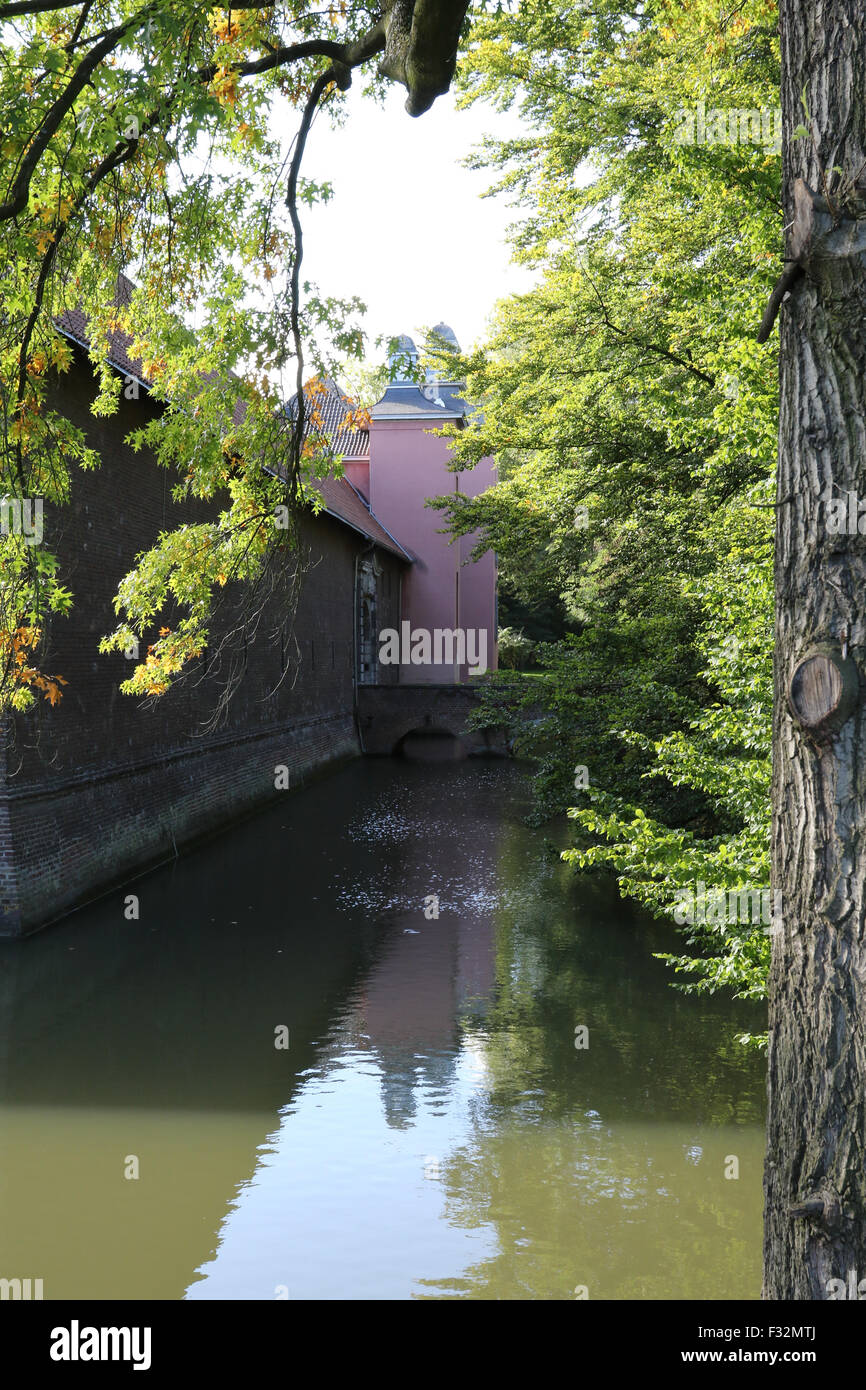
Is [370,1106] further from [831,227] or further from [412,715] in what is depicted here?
[412,715]

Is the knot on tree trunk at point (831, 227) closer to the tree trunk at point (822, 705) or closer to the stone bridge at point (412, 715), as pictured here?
the tree trunk at point (822, 705)

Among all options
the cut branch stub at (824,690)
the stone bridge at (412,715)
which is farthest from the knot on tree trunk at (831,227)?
the stone bridge at (412,715)

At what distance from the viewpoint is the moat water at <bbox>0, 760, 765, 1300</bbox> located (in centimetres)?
560

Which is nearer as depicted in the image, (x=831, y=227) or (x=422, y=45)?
(x=831, y=227)

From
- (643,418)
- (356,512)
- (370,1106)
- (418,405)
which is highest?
(418,405)

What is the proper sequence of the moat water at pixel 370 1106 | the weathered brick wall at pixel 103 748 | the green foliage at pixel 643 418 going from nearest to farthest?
the moat water at pixel 370 1106 → the green foliage at pixel 643 418 → the weathered brick wall at pixel 103 748

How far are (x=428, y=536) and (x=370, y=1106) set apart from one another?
1163 inches

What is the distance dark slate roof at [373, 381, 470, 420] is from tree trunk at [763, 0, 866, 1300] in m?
32.6

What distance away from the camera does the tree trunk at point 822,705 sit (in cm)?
252

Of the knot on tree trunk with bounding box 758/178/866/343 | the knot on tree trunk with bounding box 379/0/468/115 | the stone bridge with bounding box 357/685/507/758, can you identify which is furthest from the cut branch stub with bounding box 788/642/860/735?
the stone bridge with bounding box 357/685/507/758

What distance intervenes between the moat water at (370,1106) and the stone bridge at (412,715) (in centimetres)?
1522

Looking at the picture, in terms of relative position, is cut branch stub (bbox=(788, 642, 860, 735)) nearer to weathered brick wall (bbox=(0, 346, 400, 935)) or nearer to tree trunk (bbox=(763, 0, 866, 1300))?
tree trunk (bbox=(763, 0, 866, 1300))

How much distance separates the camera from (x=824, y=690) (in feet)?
8.42

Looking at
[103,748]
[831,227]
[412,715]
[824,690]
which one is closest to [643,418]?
[103,748]
